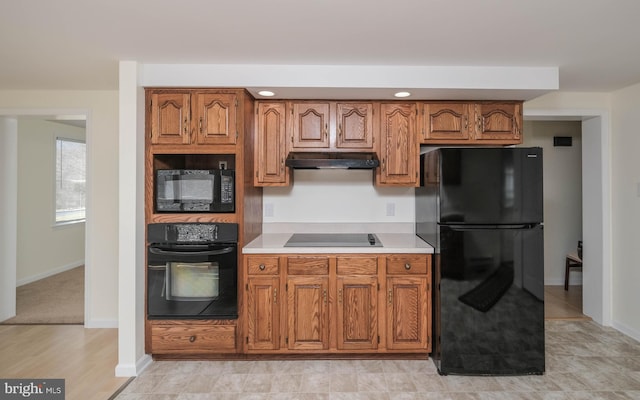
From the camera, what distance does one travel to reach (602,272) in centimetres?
338

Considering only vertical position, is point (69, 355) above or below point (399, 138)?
below

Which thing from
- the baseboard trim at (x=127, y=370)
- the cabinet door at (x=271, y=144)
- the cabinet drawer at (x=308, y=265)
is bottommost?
the baseboard trim at (x=127, y=370)

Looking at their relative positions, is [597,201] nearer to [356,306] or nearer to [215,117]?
[356,306]

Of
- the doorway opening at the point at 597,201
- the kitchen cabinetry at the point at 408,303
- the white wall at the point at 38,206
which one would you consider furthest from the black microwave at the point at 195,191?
the white wall at the point at 38,206

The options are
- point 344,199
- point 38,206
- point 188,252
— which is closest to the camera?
point 188,252

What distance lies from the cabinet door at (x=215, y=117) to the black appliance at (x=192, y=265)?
669 mm

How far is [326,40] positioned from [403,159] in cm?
120

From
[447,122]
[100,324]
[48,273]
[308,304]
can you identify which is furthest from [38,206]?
[447,122]

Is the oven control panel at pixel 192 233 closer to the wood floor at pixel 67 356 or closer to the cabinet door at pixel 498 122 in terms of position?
the wood floor at pixel 67 356

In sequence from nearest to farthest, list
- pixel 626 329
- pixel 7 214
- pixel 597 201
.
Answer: pixel 626 329, pixel 597 201, pixel 7 214

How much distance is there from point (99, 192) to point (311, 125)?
217 cm

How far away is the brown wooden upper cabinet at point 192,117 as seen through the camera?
2.66 meters

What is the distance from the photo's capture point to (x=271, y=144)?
293 cm

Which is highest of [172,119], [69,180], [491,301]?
[172,119]
